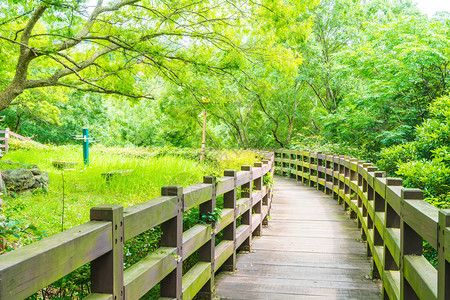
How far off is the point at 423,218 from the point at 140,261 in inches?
72.5

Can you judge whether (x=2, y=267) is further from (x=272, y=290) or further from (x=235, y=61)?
(x=235, y=61)

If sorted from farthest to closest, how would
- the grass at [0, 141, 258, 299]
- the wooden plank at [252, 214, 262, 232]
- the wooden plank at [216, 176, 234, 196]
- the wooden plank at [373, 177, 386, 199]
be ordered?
the wooden plank at [252, 214, 262, 232], the wooden plank at [216, 176, 234, 196], the wooden plank at [373, 177, 386, 199], the grass at [0, 141, 258, 299]

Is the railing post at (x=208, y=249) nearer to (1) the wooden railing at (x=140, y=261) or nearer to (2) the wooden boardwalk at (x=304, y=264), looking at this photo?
(1) the wooden railing at (x=140, y=261)

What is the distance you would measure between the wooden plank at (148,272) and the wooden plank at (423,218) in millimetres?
1699

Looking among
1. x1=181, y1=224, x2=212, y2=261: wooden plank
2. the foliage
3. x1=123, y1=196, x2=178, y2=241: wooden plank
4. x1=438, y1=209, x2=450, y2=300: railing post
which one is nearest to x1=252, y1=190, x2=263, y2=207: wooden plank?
the foliage

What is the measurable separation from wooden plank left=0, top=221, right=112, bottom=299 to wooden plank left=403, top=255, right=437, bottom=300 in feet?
5.71

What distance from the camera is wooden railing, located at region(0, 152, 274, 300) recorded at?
5.32ft

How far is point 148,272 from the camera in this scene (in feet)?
9.27

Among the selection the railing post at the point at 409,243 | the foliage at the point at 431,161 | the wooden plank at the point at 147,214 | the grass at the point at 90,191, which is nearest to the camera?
the wooden plank at the point at 147,214

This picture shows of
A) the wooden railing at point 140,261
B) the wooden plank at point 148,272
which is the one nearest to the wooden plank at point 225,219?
the wooden railing at point 140,261

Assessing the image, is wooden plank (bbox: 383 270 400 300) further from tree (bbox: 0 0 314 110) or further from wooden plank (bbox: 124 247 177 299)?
tree (bbox: 0 0 314 110)

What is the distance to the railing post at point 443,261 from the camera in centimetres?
204

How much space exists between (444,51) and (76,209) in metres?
8.74

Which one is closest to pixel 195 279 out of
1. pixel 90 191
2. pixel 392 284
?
pixel 392 284
